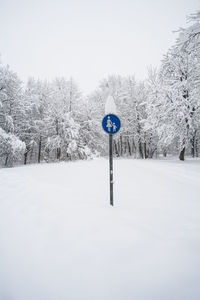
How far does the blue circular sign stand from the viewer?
3.55 m

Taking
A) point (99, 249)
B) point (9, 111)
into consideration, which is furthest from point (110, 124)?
point (9, 111)

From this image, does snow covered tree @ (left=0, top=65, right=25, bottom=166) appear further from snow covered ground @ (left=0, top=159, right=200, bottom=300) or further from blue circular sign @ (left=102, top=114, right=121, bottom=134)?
blue circular sign @ (left=102, top=114, right=121, bottom=134)

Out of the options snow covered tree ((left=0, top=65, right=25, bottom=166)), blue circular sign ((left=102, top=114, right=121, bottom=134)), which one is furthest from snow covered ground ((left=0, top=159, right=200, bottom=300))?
snow covered tree ((left=0, top=65, right=25, bottom=166))

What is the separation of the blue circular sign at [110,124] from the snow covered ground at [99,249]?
6.41 feet

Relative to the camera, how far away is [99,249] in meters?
2.08

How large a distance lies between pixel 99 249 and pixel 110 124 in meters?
2.64

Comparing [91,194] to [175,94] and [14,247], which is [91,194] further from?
[175,94]

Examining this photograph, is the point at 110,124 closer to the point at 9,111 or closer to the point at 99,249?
the point at 99,249

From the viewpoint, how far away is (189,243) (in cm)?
218

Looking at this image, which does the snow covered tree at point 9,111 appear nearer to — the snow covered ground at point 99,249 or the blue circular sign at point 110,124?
the snow covered ground at point 99,249

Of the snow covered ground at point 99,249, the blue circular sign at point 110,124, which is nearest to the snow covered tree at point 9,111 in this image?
the snow covered ground at point 99,249

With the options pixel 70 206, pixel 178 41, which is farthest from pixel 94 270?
pixel 178 41

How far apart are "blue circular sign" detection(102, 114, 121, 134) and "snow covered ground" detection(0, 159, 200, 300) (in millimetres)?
1952

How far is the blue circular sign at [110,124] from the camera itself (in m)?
3.55
